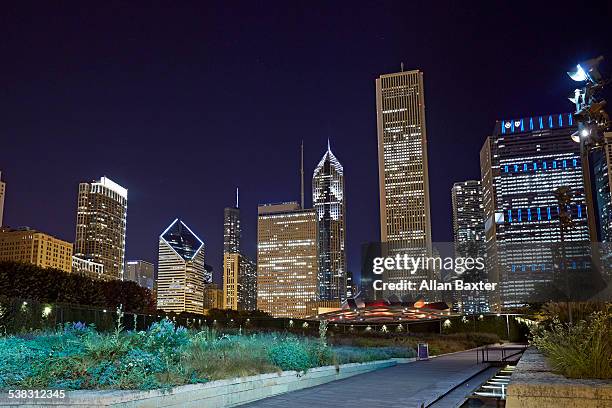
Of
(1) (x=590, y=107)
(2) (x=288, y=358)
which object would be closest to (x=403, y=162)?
(1) (x=590, y=107)

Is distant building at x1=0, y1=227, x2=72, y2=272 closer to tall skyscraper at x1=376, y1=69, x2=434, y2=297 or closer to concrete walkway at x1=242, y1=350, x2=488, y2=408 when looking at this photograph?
tall skyscraper at x1=376, y1=69, x2=434, y2=297

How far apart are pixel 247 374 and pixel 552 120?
13833 cm

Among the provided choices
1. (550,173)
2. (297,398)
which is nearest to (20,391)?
(297,398)

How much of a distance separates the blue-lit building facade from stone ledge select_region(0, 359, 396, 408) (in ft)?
181

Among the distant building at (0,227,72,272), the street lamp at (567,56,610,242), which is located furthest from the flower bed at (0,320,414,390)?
the distant building at (0,227,72,272)

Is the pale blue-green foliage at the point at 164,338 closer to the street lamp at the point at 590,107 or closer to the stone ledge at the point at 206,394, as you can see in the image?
the stone ledge at the point at 206,394

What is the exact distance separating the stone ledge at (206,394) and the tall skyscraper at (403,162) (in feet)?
453

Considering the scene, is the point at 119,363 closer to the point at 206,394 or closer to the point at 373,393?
the point at 206,394

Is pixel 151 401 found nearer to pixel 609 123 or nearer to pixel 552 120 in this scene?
pixel 609 123

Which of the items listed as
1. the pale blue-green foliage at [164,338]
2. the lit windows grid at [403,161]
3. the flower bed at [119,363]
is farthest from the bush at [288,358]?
the lit windows grid at [403,161]

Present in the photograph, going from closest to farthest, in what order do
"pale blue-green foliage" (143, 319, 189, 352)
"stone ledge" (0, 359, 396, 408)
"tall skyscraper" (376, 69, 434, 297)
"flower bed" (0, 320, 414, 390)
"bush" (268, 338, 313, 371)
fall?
"stone ledge" (0, 359, 396, 408) → "flower bed" (0, 320, 414, 390) → "pale blue-green foliage" (143, 319, 189, 352) → "bush" (268, 338, 313, 371) → "tall skyscraper" (376, 69, 434, 297)

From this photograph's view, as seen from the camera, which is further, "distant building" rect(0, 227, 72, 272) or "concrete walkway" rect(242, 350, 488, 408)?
"distant building" rect(0, 227, 72, 272)

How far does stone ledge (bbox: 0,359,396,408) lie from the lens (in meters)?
5.68

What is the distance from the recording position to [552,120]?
5212 inches
